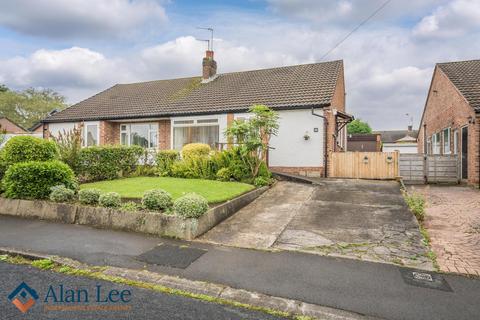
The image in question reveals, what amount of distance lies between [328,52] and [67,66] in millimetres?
17001

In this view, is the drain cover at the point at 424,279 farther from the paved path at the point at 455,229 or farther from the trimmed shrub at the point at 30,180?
the trimmed shrub at the point at 30,180

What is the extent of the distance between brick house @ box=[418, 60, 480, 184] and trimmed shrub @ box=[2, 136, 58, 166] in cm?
1519

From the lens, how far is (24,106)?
Answer: 1907 inches

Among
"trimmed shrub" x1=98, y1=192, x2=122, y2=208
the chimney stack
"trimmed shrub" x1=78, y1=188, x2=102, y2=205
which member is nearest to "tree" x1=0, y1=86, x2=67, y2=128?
the chimney stack

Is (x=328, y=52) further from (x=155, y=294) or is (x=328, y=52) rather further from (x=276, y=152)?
(x=155, y=294)

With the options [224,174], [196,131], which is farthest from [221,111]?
[224,174]

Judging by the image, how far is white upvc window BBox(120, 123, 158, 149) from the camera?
17.7m

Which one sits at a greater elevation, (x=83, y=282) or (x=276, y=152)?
(x=276, y=152)

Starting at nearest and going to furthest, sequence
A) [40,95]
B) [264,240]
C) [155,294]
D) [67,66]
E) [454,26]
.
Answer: [155,294] < [264,240] < [454,26] < [67,66] < [40,95]

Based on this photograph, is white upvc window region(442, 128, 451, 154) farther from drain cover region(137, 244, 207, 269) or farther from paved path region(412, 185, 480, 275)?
drain cover region(137, 244, 207, 269)

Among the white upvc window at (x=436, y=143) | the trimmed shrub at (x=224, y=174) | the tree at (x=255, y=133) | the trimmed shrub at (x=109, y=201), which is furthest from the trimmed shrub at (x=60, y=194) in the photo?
the white upvc window at (x=436, y=143)

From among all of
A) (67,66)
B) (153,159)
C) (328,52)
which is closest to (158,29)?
(153,159)

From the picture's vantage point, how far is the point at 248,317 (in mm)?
3102

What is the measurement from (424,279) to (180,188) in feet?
21.9
